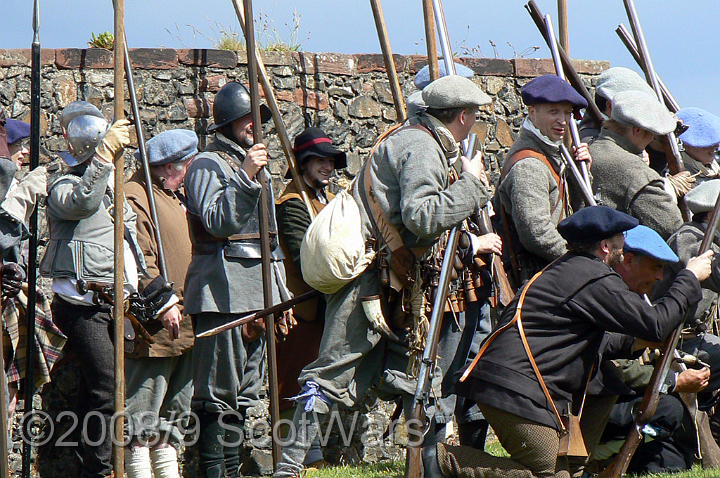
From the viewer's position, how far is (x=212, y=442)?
608cm

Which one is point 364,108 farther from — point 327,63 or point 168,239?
point 168,239

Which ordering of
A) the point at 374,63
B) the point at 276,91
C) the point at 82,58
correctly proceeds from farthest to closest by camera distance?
the point at 374,63 < the point at 276,91 < the point at 82,58

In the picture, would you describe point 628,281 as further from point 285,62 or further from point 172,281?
point 285,62

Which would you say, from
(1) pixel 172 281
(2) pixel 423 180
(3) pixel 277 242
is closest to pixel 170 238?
(1) pixel 172 281

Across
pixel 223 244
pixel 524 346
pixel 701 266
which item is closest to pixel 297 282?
pixel 223 244

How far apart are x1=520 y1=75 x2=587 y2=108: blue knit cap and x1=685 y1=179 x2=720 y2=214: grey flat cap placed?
867 mm

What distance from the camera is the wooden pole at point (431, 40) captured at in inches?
235

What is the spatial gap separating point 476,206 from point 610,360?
98cm

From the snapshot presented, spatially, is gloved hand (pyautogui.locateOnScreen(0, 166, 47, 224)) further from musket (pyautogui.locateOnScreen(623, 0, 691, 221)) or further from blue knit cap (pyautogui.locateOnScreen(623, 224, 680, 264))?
musket (pyautogui.locateOnScreen(623, 0, 691, 221))

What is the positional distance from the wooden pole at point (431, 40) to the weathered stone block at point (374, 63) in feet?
4.98

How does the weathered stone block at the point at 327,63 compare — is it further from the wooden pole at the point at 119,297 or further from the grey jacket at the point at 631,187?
the wooden pole at the point at 119,297

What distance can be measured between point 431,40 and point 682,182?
1.72 m

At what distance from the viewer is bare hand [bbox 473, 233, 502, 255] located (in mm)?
5574

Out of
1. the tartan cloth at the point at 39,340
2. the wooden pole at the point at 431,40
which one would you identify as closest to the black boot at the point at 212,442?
the tartan cloth at the point at 39,340
